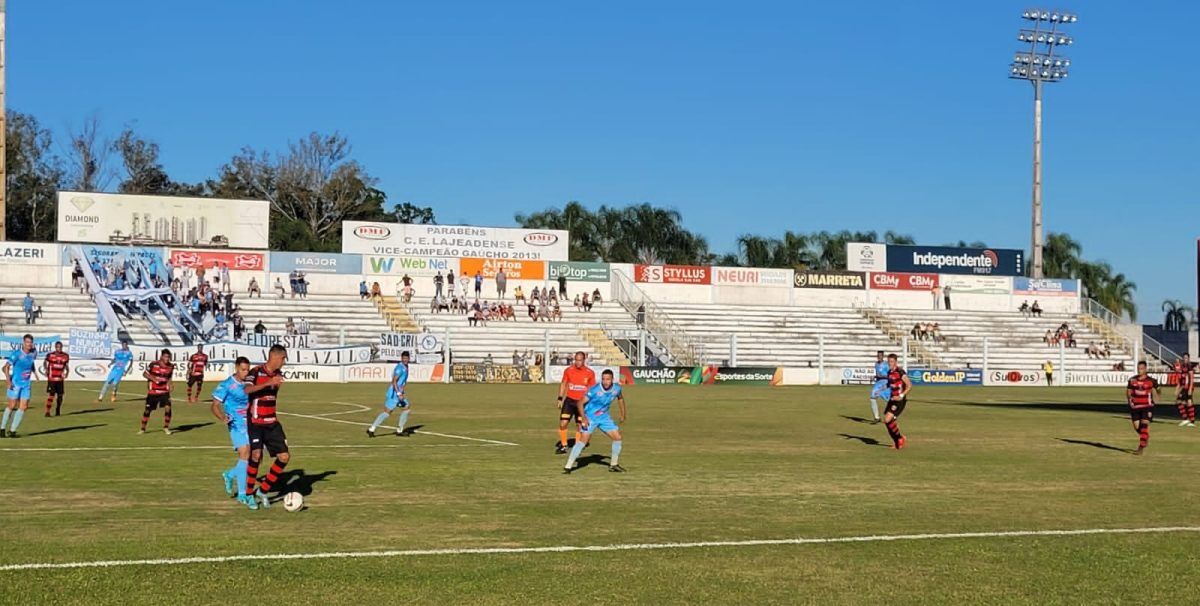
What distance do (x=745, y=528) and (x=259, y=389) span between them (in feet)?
19.2

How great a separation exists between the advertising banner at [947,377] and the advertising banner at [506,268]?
23799 mm

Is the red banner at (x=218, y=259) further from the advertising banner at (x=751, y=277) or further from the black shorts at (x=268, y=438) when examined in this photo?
the black shorts at (x=268, y=438)

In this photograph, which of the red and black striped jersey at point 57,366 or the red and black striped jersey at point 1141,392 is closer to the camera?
the red and black striped jersey at point 1141,392

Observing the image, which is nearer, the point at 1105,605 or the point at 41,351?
the point at 1105,605

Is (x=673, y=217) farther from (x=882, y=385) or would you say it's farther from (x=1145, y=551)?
(x=1145, y=551)

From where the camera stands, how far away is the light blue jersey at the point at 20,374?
26023 mm

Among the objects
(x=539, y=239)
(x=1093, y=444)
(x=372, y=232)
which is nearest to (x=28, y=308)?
(x=372, y=232)

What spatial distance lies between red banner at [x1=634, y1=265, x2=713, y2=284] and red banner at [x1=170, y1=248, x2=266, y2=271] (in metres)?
23.5

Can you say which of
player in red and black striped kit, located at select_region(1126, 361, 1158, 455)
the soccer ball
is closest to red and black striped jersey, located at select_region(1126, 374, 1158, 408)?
player in red and black striped kit, located at select_region(1126, 361, 1158, 455)

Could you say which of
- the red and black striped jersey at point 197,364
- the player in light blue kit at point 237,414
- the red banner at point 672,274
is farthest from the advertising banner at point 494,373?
the player in light blue kit at point 237,414

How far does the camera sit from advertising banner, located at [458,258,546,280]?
78.9 m

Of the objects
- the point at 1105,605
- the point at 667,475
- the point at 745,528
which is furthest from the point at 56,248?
the point at 1105,605

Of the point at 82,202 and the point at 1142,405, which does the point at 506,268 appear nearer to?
the point at 82,202

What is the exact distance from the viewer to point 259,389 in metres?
15.0
